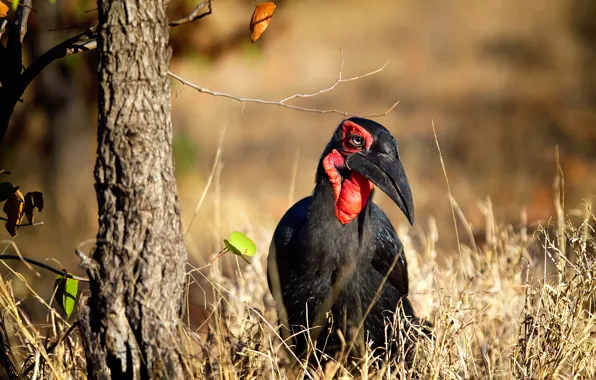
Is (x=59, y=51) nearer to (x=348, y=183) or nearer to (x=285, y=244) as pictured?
(x=348, y=183)

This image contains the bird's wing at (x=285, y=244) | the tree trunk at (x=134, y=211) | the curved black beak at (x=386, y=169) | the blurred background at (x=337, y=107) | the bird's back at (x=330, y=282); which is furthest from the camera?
the blurred background at (x=337, y=107)

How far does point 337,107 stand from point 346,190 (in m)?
9.34

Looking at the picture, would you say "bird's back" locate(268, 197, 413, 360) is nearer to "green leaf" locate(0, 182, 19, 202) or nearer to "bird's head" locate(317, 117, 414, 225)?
"bird's head" locate(317, 117, 414, 225)

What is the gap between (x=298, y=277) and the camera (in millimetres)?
3182

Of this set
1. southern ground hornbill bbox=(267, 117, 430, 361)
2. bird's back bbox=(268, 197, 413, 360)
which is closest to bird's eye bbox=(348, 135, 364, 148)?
southern ground hornbill bbox=(267, 117, 430, 361)

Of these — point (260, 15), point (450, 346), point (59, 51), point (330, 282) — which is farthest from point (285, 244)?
point (59, 51)

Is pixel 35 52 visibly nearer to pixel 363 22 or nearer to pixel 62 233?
pixel 62 233

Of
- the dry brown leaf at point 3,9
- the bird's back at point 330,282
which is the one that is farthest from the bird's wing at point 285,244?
the dry brown leaf at point 3,9

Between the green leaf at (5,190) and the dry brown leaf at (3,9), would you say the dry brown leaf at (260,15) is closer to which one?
the dry brown leaf at (3,9)

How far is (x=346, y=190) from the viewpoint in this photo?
3.01 metres

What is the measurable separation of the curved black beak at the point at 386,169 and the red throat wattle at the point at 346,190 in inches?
2.4

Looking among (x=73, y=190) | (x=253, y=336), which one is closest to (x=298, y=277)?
(x=253, y=336)

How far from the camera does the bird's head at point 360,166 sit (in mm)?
2857

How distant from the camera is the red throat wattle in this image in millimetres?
3000
